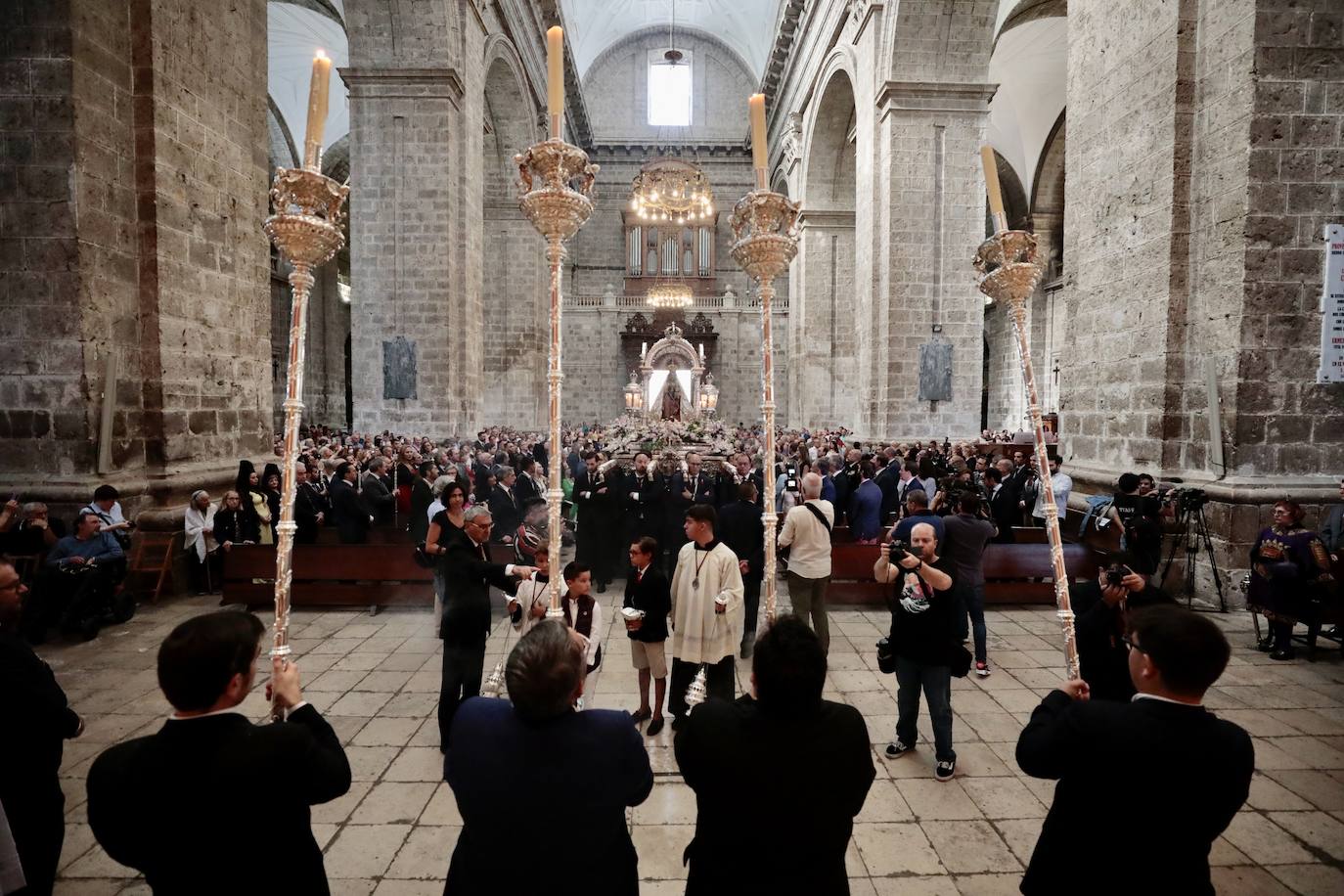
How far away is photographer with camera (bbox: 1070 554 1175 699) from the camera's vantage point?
104 inches

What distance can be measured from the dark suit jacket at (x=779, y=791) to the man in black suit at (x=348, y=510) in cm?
602

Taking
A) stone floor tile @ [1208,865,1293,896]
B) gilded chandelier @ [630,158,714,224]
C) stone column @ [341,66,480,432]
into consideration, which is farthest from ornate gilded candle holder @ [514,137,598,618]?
gilded chandelier @ [630,158,714,224]

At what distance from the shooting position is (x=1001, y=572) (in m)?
6.55

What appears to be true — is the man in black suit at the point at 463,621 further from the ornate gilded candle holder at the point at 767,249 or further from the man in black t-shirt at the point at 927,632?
the man in black t-shirt at the point at 927,632

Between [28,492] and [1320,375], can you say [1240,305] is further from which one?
[28,492]

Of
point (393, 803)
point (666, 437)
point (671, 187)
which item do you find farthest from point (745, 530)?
point (671, 187)

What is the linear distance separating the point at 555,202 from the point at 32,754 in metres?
2.71

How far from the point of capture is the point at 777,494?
9.17 meters

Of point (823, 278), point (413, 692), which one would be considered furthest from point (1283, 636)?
point (823, 278)

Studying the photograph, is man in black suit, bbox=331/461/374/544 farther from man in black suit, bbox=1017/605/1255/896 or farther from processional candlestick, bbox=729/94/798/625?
man in black suit, bbox=1017/605/1255/896

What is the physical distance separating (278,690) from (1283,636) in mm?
6400

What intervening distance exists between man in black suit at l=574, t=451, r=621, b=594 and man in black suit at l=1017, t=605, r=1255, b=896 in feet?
18.7

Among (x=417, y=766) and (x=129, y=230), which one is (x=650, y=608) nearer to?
(x=417, y=766)

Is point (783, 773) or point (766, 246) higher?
point (766, 246)
